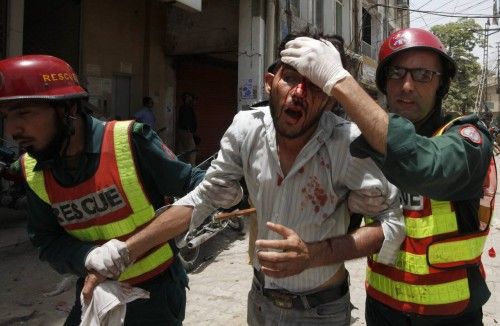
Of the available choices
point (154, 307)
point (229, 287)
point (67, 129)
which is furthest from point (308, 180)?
point (229, 287)

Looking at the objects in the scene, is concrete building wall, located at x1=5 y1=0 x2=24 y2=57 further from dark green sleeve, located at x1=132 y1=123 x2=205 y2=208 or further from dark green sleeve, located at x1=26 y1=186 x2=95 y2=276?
dark green sleeve, located at x1=132 y1=123 x2=205 y2=208

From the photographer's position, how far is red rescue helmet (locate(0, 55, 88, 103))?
1831mm

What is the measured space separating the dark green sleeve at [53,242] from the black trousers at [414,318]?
133 cm

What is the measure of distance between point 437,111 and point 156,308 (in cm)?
159

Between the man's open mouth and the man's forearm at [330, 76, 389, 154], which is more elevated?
the man's open mouth

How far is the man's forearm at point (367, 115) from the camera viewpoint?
3.97 ft

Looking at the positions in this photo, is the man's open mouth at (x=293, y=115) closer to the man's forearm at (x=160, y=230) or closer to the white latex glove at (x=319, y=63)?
the white latex glove at (x=319, y=63)

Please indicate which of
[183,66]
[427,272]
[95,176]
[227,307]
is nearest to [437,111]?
[427,272]

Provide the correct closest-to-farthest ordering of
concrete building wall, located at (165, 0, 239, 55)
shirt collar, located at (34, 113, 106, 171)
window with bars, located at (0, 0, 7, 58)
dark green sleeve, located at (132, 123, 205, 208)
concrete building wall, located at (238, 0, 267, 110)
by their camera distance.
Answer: shirt collar, located at (34, 113, 106, 171) < dark green sleeve, located at (132, 123, 205, 208) < window with bars, located at (0, 0, 7, 58) < concrete building wall, located at (238, 0, 267, 110) < concrete building wall, located at (165, 0, 239, 55)

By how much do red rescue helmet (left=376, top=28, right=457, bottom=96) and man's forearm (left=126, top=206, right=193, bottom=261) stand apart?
3.84ft

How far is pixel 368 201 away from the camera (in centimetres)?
144

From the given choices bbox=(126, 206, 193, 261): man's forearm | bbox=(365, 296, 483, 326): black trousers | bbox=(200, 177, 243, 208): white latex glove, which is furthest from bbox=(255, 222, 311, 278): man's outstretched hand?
bbox=(365, 296, 483, 326): black trousers

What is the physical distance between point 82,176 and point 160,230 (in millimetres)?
434

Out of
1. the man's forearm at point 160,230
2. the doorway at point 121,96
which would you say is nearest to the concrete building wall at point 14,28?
the doorway at point 121,96
